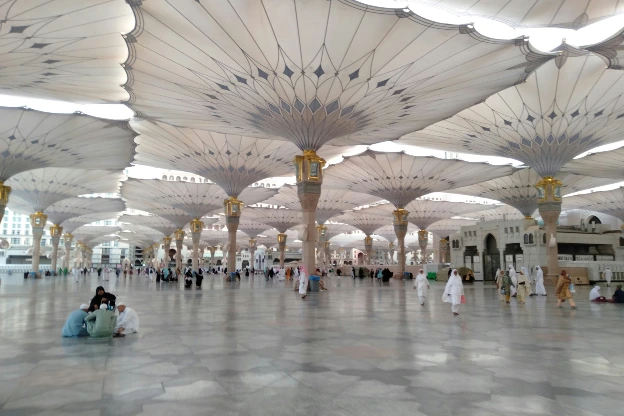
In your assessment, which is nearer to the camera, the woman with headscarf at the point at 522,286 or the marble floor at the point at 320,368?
the marble floor at the point at 320,368

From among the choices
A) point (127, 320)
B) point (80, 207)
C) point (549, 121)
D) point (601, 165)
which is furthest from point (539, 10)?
point (80, 207)

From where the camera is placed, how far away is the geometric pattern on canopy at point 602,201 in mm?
41812

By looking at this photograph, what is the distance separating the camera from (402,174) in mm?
32125

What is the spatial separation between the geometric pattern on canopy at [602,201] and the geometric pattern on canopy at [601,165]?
10735mm

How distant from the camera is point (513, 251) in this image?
34.0 metres

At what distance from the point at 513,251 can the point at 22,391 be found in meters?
34.5

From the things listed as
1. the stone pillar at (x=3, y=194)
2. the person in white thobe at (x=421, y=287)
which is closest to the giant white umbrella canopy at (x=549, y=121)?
the person in white thobe at (x=421, y=287)

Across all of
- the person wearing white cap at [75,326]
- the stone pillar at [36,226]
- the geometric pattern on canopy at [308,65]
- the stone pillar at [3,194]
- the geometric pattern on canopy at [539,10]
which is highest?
the geometric pattern on canopy at [539,10]

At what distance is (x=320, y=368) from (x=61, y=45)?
13019mm

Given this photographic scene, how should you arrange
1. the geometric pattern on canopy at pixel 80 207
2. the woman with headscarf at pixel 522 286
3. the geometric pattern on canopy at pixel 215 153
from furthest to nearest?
the geometric pattern on canopy at pixel 80 207 < the geometric pattern on canopy at pixel 215 153 < the woman with headscarf at pixel 522 286

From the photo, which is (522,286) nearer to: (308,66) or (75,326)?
(308,66)

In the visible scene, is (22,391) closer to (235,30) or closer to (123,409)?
(123,409)

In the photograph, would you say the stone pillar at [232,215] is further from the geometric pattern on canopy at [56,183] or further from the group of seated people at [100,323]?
the group of seated people at [100,323]

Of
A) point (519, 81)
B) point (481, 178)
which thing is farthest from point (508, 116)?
point (481, 178)
